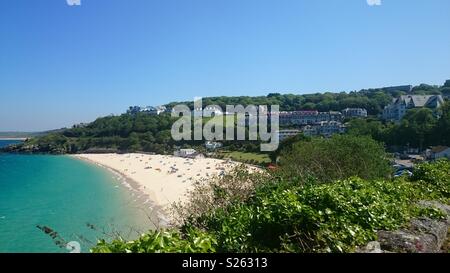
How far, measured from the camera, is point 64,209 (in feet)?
112

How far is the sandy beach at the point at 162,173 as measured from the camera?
135 ft

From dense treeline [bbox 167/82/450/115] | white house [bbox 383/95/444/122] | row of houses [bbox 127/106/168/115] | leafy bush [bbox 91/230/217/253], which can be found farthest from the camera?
row of houses [bbox 127/106/168/115]

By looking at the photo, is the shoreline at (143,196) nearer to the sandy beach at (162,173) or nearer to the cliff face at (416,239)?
the sandy beach at (162,173)

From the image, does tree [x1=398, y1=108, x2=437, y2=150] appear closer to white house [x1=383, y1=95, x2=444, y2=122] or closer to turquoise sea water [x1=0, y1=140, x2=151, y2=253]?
white house [x1=383, y1=95, x2=444, y2=122]

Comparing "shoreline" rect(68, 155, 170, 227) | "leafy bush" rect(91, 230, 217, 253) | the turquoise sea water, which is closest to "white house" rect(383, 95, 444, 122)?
"shoreline" rect(68, 155, 170, 227)

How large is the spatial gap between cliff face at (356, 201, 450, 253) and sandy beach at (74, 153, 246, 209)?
2633 centimetres

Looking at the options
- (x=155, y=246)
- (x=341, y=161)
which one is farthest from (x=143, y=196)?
(x=155, y=246)

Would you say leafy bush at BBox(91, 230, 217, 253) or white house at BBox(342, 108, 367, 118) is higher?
white house at BBox(342, 108, 367, 118)

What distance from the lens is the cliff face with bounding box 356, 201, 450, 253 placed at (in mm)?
3859
